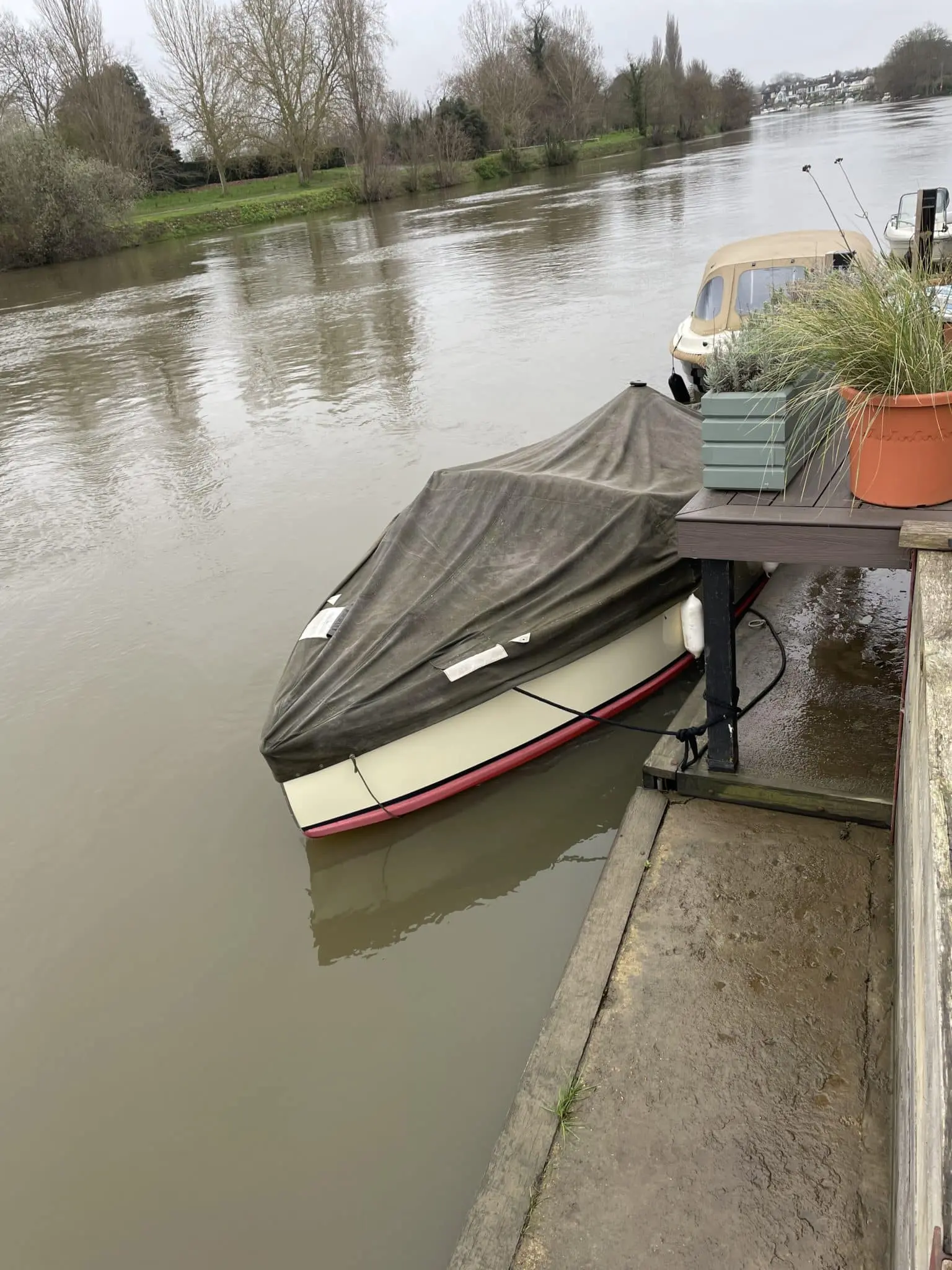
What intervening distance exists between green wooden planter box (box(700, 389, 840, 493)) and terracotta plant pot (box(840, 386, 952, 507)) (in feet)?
0.99

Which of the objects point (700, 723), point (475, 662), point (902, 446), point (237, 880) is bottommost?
point (237, 880)

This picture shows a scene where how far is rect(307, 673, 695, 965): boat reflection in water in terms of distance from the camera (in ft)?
16.2

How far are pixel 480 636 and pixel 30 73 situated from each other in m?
59.2

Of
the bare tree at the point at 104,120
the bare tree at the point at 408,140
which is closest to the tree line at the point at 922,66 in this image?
the bare tree at the point at 408,140

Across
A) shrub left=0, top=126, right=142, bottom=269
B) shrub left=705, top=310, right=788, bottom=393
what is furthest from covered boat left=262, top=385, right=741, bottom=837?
shrub left=0, top=126, right=142, bottom=269

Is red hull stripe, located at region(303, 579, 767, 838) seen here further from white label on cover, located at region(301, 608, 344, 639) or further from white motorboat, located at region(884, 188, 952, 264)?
white motorboat, located at region(884, 188, 952, 264)

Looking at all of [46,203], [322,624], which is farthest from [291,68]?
[322,624]

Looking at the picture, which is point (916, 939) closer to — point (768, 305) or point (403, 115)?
point (768, 305)

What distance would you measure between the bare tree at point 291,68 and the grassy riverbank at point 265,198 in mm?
2618

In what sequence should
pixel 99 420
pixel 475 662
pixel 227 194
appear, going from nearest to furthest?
1. pixel 475 662
2. pixel 99 420
3. pixel 227 194

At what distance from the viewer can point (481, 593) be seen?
5434 millimetres

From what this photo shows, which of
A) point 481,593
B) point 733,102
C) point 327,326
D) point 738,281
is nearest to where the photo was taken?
point 481,593

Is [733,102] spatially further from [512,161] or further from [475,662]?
[475,662]

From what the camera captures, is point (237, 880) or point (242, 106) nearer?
point (237, 880)
